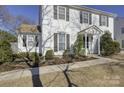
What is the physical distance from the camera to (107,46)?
17266 millimetres

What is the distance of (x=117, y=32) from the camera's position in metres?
32.5

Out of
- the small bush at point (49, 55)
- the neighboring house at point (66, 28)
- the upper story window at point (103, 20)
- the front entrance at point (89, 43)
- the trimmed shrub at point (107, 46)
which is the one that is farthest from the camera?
the upper story window at point (103, 20)

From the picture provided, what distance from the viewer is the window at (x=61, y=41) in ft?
50.2

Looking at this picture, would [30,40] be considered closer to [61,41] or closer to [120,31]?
[61,41]

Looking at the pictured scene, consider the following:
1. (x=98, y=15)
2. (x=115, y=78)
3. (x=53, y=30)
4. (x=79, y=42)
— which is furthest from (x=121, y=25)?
(x=115, y=78)

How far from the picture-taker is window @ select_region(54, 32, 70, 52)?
15.3 m

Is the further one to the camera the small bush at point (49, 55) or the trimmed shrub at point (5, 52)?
the small bush at point (49, 55)

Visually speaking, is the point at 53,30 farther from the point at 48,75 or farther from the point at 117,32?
the point at 117,32

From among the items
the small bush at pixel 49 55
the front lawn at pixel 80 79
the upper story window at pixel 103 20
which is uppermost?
the upper story window at pixel 103 20

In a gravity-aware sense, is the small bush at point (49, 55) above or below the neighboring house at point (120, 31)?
below

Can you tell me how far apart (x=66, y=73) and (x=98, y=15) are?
39.9ft

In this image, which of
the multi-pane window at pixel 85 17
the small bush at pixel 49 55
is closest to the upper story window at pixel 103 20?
the multi-pane window at pixel 85 17

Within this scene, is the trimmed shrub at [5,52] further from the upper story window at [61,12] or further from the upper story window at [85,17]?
the upper story window at [85,17]

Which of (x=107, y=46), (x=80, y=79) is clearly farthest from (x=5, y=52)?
(x=107, y=46)
